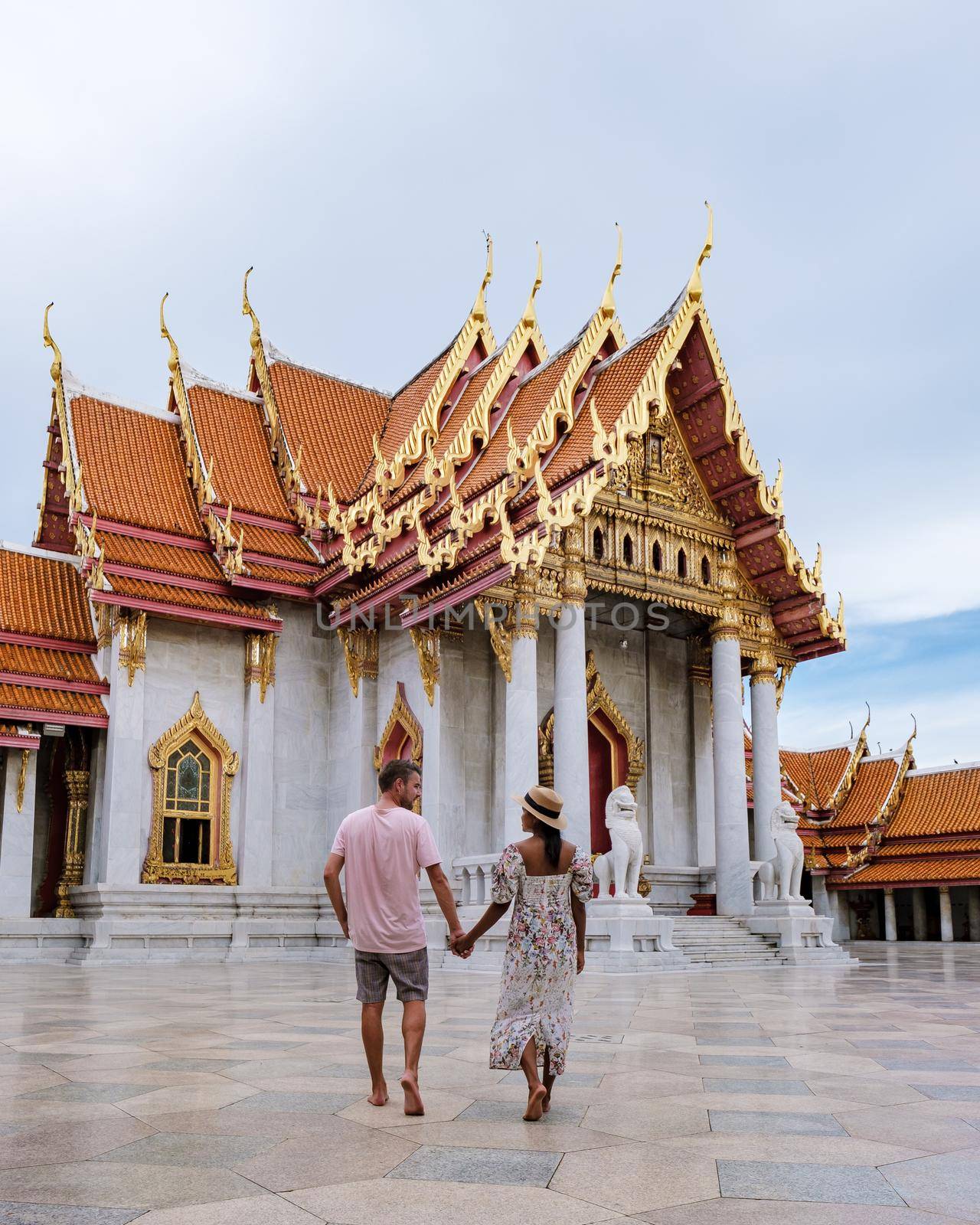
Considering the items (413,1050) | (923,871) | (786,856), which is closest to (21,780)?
(786,856)

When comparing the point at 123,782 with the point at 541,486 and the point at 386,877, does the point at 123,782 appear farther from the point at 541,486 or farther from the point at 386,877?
the point at 386,877

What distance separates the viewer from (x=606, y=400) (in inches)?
641

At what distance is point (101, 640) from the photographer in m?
17.3

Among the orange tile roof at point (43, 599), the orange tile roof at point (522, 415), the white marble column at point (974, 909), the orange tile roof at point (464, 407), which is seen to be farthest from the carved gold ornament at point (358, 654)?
the white marble column at point (974, 909)

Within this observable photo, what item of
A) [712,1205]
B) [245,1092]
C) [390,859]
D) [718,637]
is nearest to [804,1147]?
[712,1205]

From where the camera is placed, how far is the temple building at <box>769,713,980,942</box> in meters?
24.1

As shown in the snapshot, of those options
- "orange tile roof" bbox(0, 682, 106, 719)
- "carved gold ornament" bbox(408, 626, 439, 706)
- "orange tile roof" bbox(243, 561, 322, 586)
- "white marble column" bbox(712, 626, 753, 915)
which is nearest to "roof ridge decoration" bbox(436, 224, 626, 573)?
"carved gold ornament" bbox(408, 626, 439, 706)

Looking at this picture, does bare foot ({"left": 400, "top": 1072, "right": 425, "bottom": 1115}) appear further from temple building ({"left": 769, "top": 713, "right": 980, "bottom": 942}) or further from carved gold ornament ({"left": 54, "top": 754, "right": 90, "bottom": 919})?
temple building ({"left": 769, "top": 713, "right": 980, "bottom": 942})

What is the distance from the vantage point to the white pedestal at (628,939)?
13336 millimetres

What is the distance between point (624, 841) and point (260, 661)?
6663 millimetres

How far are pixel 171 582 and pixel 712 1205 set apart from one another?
14.8m

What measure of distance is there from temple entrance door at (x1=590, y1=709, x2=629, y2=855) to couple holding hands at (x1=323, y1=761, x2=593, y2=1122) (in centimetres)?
1329

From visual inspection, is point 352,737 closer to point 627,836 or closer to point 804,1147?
point 627,836

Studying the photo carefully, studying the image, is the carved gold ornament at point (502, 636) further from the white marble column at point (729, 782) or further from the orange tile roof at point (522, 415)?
the white marble column at point (729, 782)
